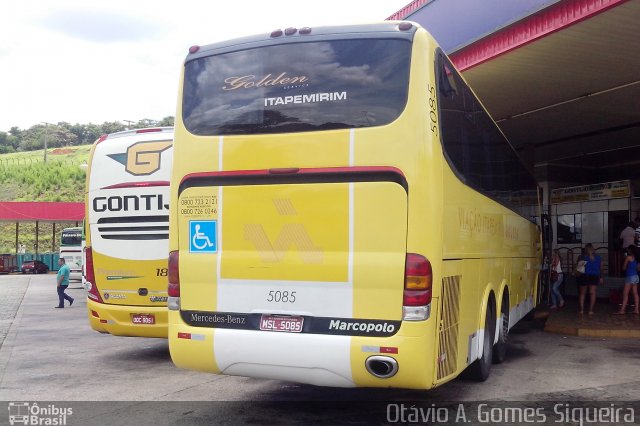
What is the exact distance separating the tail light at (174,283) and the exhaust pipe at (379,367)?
2062mm

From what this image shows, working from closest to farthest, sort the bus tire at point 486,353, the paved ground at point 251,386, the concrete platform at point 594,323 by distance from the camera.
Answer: the paved ground at point 251,386 → the bus tire at point 486,353 → the concrete platform at point 594,323

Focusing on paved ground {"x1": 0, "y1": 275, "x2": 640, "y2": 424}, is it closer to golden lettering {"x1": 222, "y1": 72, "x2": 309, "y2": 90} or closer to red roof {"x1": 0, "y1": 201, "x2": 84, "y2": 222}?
golden lettering {"x1": 222, "y1": 72, "x2": 309, "y2": 90}

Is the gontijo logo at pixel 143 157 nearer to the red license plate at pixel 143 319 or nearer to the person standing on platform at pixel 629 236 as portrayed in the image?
the red license plate at pixel 143 319

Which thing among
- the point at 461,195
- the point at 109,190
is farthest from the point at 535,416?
the point at 109,190

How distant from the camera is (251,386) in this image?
7.74 metres

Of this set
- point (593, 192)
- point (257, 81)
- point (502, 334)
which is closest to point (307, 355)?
point (257, 81)

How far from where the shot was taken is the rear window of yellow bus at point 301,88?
18.7 ft

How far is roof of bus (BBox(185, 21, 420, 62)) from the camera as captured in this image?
5785mm

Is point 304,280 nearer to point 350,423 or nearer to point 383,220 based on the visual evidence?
point 383,220

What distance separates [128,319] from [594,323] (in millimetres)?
9550

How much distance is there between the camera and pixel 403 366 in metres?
5.36

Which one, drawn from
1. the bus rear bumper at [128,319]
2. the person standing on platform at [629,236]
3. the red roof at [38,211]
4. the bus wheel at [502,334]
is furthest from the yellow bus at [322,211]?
the red roof at [38,211]

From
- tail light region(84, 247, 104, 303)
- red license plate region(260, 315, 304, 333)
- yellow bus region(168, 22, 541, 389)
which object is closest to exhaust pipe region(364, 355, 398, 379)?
yellow bus region(168, 22, 541, 389)

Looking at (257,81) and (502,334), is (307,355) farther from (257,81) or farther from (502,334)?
(502,334)
